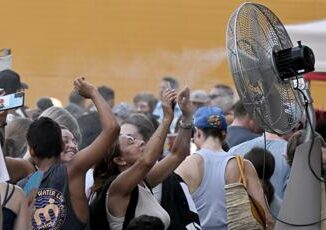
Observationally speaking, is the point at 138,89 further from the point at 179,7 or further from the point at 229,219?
the point at 229,219

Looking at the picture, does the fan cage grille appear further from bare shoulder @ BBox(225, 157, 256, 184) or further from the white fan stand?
bare shoulder @ BBox(225, 157, 256, 184)

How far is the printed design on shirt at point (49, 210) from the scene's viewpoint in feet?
19.1

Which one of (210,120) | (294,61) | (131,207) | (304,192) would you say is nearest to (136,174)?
(131,207)

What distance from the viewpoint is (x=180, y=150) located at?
263 inches

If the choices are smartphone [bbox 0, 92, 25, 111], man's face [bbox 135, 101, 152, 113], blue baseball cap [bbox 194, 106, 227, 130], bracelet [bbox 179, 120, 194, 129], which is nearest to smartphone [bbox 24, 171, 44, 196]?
smartphone [bbox 0, 92, 25, 111]

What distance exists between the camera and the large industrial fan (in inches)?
223

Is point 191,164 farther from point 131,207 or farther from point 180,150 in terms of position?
point 131,207

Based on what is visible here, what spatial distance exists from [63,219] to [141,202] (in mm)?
465

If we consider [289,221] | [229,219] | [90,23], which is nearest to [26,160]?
[229,219]

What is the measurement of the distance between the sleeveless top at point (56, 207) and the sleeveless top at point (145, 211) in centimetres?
23

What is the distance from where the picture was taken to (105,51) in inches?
607

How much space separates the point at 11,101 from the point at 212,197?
1849 mm

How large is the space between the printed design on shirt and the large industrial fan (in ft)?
3.45

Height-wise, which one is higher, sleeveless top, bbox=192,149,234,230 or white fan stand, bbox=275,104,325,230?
white fan stand, bbox=275,104,325,230
